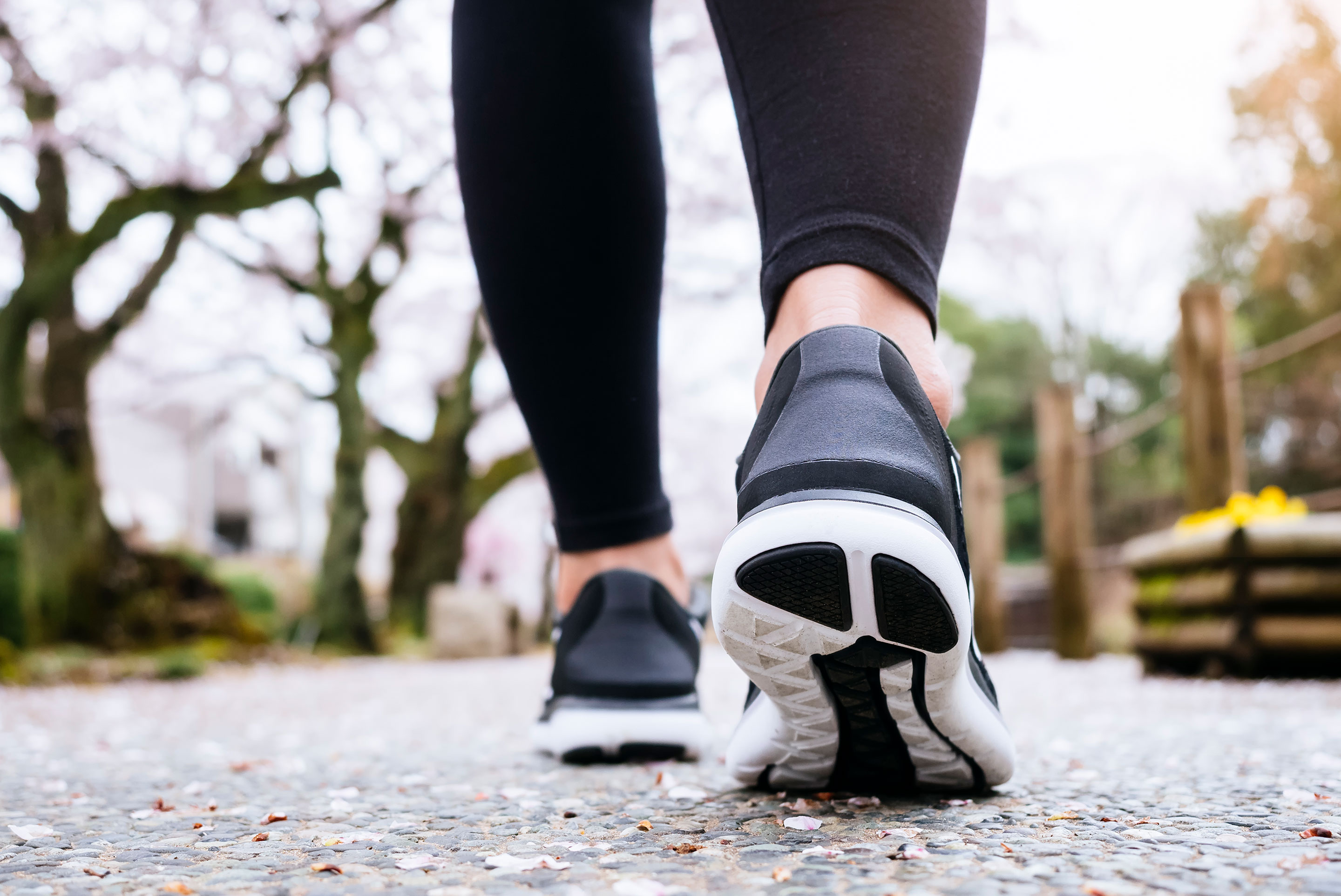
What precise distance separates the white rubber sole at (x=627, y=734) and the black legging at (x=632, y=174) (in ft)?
0.62

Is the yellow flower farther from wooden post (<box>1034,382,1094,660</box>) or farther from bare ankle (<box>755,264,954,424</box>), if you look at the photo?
bare ankle (<box>755,264,954,424</box>)

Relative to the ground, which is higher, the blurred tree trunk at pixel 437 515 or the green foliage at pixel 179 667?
the blurred tree trunk at pixel 437 515

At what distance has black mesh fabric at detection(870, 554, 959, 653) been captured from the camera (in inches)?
24.9

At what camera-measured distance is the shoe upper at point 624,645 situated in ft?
3.73

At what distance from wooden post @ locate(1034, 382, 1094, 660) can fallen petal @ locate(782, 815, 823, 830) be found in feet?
14.7

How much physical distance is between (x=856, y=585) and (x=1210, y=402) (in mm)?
3471

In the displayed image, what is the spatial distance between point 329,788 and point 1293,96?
11593 mm

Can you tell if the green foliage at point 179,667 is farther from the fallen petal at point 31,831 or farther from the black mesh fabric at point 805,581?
the black mesh fabric at point 805,581

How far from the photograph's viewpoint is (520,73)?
1.01 meters

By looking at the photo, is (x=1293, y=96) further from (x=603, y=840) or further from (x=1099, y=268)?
(x=603, y=840)

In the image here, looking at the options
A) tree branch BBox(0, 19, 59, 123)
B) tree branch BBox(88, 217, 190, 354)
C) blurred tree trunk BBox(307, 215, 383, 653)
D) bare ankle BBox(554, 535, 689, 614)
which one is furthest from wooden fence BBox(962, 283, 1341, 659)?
tree branch BBox(0, 19, 59, 123)

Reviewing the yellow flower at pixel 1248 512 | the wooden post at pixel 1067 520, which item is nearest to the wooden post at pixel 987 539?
the wooden post at pixel 1067 520

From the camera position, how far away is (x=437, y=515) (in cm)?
865

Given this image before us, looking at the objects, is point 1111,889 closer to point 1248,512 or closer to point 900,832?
point 900,832
